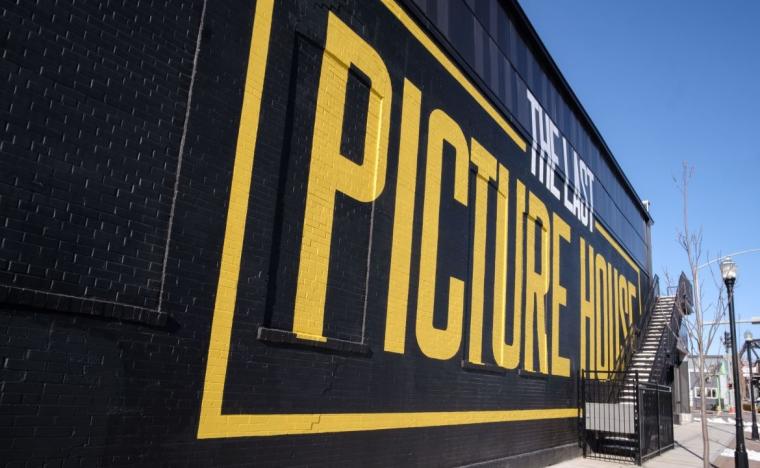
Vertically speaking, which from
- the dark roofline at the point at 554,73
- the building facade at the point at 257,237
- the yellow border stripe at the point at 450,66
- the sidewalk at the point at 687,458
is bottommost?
the sidewalk at the point at 687,458

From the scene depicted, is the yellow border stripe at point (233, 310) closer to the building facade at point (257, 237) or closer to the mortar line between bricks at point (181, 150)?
the building facade at point (257, 237)

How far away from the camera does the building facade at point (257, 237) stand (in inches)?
172

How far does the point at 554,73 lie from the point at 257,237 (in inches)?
471

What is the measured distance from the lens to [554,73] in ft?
51.3

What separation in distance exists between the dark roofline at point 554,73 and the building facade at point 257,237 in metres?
1.56

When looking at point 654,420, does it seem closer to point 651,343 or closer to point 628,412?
point 628,412

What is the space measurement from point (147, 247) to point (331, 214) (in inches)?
101

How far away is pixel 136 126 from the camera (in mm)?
5047

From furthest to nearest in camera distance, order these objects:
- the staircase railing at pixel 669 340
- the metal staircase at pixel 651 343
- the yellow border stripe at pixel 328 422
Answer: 1. the staircase railing at pixel 669 340
2. the metal staircase at pixel 651 343
3. the yellow border stripe at pixel 328 422

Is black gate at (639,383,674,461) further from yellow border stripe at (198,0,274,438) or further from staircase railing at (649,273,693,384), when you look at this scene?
yellow border stripe at (198,0,274,438)

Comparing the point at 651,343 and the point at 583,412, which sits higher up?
the point at 651,343

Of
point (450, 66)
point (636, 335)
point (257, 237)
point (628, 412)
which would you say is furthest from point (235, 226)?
point (636, 335)

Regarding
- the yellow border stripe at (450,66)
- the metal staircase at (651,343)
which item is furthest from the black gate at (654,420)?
the yellow border stripe at (450,66)

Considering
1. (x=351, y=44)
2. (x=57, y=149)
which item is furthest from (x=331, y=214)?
(x=57, y=149)
